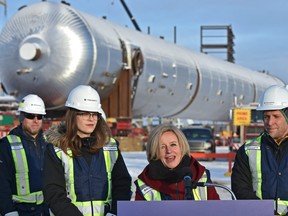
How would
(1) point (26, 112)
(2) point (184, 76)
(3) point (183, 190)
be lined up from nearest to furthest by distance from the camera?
(3) point (183, 190)
(1) point (26, 112)
(2) point (184, 76)

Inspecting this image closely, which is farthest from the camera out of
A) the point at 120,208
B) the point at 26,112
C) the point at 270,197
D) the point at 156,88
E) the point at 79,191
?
the point at 156,88

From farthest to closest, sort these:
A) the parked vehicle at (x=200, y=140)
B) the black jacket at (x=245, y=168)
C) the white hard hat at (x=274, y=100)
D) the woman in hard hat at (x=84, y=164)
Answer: the parked vehicle at (x=200, y=140), the white hard hat at (x=274, y=100), the black jacket at (x=245, y=168), the woman in hard hat at (x=84, y=164)

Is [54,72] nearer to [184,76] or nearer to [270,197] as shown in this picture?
[184,76]

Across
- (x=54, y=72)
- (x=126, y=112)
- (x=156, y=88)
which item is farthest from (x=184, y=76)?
(x=54, y=72)

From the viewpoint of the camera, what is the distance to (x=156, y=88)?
2542 cm

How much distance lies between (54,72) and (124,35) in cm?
460

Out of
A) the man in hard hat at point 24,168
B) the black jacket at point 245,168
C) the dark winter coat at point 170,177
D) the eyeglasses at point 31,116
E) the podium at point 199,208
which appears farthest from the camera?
the eyeglasses at point 31,116

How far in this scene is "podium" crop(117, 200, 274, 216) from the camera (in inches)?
120

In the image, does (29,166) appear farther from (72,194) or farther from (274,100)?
(274,100)

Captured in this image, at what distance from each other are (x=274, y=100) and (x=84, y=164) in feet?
4.94

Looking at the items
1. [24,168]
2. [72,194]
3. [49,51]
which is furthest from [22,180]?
[49,51]

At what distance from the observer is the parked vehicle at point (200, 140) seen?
961 inches

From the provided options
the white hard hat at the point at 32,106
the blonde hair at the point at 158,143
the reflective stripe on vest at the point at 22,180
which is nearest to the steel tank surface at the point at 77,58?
the white hard hat at the point at 32,106

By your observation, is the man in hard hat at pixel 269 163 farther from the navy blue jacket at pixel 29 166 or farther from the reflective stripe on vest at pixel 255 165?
the navy blue jacket at pixel 29 166
